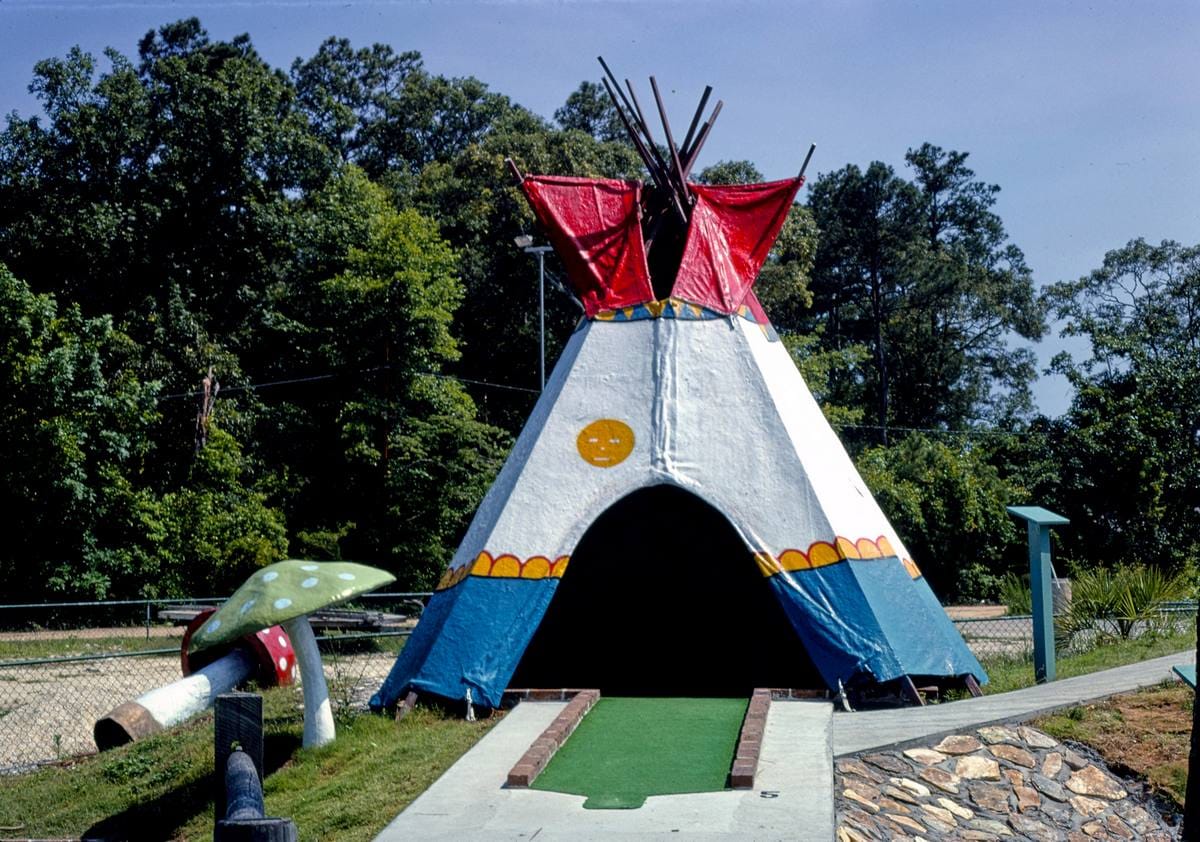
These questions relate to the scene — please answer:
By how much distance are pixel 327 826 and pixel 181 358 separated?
2377 centimetres

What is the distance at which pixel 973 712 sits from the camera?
9.22 metres

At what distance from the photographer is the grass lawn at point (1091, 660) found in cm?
1124

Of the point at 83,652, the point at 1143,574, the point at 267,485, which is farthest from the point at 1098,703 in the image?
the point at 267,485

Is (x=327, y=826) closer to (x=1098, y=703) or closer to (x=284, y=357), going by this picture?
(x=1098, y=703)

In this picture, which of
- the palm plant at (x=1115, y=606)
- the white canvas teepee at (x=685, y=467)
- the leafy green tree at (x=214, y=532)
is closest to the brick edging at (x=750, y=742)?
the white canvas teepee at (x=685, y=467)

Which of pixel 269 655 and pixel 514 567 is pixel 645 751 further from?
pixel 269 655

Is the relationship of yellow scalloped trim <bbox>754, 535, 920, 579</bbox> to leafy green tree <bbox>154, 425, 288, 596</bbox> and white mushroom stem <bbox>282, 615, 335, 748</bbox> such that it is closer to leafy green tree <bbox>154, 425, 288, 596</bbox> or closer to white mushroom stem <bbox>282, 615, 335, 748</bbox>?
white mushroom stem <bbox>282, 615, 335, 748</bbox>

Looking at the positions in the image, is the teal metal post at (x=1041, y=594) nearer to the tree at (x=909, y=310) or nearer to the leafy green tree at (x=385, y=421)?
the leafy green tree at (x=385, y=421)

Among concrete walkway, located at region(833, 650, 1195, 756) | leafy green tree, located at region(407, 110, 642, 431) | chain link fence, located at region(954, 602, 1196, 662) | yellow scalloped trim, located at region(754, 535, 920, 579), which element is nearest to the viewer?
concrete walkway, located at region(833, 650, 1195, 756)

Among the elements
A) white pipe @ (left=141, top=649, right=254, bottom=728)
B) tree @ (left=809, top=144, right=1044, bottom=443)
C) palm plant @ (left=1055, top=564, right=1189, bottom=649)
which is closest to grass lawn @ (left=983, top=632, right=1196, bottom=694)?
palm plant @ (left=1055, top=564, right=1189, bottom=649)

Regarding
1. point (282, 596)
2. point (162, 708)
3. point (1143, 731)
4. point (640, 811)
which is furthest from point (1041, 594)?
point (162, 708)

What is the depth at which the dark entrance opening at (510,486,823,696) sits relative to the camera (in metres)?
12.9

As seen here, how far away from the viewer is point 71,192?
1224 inches

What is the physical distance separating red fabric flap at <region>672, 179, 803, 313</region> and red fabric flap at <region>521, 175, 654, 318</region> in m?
0.44
